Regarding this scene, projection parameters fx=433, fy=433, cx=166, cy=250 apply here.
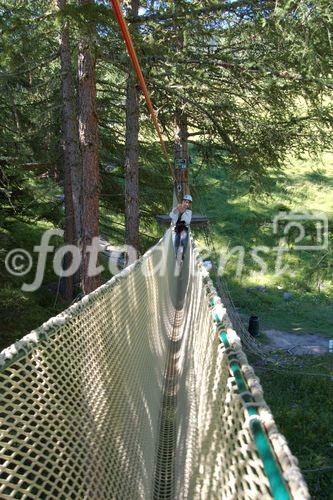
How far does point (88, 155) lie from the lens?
218 inches

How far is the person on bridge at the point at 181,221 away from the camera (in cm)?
792

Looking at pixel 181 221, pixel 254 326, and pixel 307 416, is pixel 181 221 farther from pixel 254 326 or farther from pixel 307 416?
pixel 307 416

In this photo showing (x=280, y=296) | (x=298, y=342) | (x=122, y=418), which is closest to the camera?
(x=122, y=418)

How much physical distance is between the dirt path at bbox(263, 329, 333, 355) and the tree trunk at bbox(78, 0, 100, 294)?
489cm

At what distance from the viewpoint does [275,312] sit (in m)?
12.2

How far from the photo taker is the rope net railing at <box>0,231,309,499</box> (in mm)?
1400

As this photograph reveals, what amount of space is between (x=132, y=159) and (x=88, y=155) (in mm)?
2070

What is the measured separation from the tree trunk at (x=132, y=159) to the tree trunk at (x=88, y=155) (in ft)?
6.16

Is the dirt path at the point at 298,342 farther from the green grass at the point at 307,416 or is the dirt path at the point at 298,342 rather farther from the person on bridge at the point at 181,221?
the person on bridge at the point at 181,221

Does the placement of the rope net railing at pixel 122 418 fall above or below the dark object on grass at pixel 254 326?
above

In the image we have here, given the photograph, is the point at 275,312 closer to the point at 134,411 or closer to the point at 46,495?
the point at 134,411

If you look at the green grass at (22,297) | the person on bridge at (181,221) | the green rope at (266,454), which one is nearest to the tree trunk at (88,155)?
the green grass at (22,297)

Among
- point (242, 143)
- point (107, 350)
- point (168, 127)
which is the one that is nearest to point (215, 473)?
point (107, 350)

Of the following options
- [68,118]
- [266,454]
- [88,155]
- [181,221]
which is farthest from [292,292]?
[266,454]
